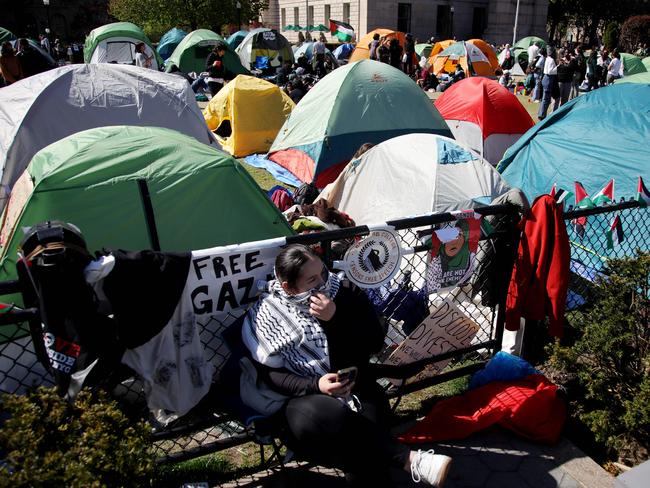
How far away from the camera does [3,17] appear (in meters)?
51.8

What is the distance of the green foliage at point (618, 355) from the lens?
9.45ft

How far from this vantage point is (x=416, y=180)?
579cm

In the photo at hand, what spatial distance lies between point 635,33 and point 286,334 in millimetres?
37533

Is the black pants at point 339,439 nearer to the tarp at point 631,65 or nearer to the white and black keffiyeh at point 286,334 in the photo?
the white and black keffiyeh at point 286,334

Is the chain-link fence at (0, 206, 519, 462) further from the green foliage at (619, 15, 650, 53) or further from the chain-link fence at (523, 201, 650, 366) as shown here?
the green foliage at (619, 15, 650, 53)

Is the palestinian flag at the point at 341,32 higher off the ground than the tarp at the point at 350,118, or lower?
higher

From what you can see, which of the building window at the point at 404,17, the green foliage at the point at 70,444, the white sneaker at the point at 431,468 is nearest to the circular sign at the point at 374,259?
the white sneaker at the point at 431,468

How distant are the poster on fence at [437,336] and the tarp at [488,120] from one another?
6526 millimetres

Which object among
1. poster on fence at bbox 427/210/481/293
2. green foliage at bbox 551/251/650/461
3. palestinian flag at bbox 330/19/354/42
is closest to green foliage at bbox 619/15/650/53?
palestinian flag at bbox 330/19/354/42

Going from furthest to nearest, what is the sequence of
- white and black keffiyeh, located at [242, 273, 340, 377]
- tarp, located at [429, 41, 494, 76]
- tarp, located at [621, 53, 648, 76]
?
tarp, located at [429, 41, 494, 76], tarp, located at [621, 53, 648, 76], white and black keffiyeh, located at [242, 273, 340, 377]

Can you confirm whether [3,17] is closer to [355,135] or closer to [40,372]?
[355,135]

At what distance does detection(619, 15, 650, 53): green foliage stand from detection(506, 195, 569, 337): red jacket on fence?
117 ft

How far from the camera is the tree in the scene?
103 feet

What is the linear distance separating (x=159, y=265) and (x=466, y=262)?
1708mm
